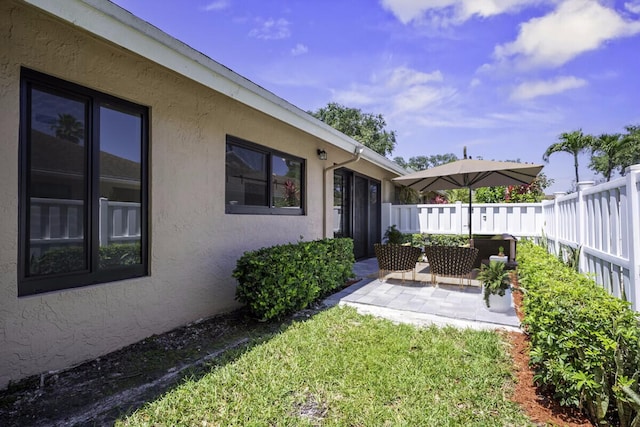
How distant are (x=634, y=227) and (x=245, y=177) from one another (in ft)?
15.7

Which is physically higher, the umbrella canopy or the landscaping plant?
the umbrella canopy

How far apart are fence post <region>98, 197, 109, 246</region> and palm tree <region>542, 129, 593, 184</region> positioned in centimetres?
2174

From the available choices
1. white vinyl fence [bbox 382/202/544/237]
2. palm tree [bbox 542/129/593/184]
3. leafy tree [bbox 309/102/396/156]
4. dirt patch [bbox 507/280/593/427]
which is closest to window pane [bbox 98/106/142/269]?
dirt patch [bbox 507/280/593/427]

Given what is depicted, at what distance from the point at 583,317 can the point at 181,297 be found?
419cm

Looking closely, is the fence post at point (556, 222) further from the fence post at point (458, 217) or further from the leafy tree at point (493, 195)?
the leafy tree at point (493, 195)

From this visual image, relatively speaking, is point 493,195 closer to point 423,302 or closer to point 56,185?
point 423,302

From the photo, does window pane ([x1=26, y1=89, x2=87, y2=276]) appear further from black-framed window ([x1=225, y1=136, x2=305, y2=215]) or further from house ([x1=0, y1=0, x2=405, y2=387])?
black-framed window ([x1=225, y1=136, x2=305, y2=215])

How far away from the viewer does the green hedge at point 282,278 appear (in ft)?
13.8

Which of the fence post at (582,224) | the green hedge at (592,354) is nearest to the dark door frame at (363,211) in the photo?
the fence post at (582,224)

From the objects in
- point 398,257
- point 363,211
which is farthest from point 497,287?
point 363,211

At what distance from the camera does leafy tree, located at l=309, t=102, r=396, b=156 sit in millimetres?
31797

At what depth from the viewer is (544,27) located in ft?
26.9

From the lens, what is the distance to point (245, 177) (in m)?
5.43

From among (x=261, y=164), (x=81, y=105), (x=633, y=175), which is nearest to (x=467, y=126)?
(x=261, y=164)
